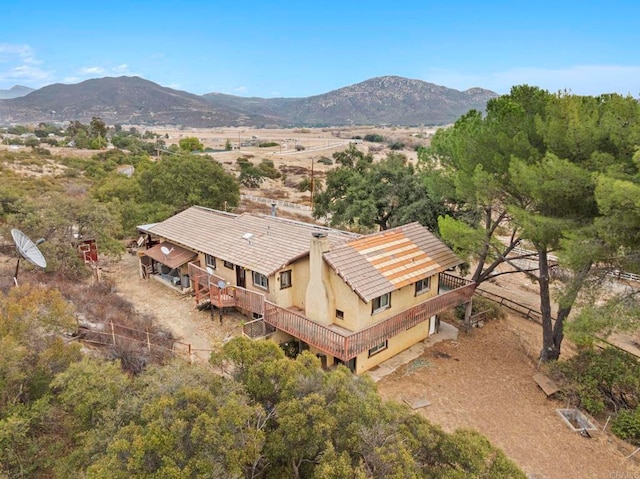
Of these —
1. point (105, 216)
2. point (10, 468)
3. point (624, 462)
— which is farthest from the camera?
point (105, 216)

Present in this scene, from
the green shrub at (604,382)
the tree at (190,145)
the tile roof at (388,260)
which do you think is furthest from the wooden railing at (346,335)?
the tree at (190,145)

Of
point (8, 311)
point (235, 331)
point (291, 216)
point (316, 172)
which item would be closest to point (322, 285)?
point (235, 331)

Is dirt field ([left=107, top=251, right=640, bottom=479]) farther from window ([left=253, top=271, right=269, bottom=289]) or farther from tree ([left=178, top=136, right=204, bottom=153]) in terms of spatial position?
tree ([left=178, top=136, right=204, bottom=153])

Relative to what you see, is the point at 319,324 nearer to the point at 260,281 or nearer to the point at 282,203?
the point at 260,281

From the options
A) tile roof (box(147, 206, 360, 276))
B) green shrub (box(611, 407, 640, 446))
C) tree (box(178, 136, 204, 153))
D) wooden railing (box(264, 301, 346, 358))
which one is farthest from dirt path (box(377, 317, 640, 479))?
tree (box(178, 136, 204, 153))

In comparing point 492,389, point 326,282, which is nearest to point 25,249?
point 326,282

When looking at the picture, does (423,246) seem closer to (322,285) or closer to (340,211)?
(322,285)
